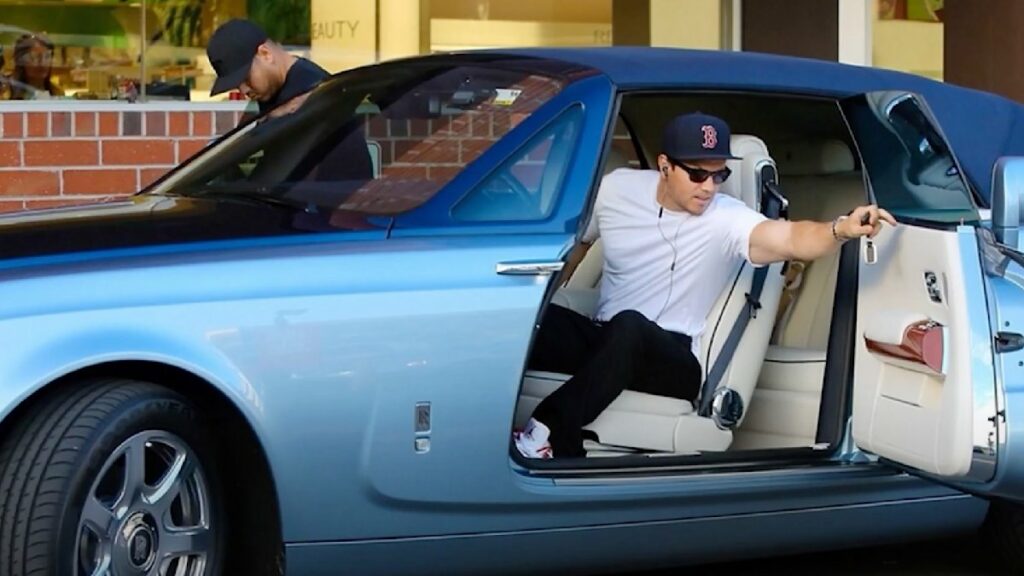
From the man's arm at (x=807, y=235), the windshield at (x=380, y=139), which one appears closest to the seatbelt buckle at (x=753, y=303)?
the man's arm at (x=807, y=235)

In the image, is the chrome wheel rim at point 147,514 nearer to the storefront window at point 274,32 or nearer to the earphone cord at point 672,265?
the earphone cord at point 672,265

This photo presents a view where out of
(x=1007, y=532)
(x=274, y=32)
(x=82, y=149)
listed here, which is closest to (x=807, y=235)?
(x=1007, y=532)

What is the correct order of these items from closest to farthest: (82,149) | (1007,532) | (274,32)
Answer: (1007,532) < (82,149) < (274,32)

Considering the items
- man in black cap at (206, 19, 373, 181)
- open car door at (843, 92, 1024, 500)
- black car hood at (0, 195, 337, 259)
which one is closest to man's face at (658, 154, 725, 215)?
open car door at (843, 92, 1024, 500)

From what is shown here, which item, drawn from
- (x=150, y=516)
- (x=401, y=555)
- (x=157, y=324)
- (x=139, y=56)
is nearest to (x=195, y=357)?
(x=157, y=324)

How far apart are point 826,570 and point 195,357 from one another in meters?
2.61

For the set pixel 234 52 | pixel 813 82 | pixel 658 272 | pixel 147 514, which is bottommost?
pixel 147 514

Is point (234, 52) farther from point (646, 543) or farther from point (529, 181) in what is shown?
point (646, 543)

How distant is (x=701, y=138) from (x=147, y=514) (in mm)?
2011

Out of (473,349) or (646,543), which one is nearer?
(473,349)

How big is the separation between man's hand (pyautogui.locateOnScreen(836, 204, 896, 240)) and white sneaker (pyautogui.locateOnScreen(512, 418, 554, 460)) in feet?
3.28

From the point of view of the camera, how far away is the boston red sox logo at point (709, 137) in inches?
213

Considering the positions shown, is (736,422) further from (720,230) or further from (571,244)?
(571,244)

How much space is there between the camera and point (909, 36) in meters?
11.4
